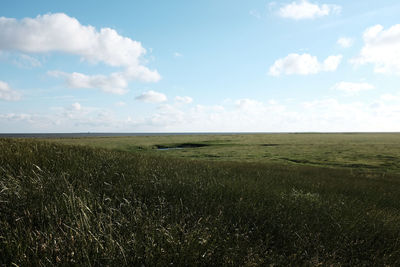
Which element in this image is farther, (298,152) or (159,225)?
(298,152)

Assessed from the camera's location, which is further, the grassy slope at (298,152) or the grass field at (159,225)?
the grassy slope at (298,152)

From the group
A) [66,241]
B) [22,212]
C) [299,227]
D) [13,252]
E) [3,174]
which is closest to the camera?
[13,252]

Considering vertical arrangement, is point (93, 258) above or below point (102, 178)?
below

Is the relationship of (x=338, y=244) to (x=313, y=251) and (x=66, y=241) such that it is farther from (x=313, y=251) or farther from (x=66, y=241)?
(x=66, y=241)

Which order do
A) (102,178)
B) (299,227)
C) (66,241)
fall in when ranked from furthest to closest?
(102,178) < (299,227) < (66,241)

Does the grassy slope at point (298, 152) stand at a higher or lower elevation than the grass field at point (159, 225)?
lower

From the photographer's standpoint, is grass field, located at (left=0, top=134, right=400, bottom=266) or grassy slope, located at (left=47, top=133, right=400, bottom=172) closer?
grass field, located at (left=0, top=134, right=400, bottom=266)

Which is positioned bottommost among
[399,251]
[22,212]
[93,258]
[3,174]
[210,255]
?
[399,251]

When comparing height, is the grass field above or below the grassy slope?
above

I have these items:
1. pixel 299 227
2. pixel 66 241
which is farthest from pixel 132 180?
pixel 299 227

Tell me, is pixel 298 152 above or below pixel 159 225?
below

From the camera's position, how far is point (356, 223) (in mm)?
4836

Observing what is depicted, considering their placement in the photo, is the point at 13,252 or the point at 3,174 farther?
the point at 3,174

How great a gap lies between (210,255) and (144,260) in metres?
0.92
